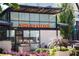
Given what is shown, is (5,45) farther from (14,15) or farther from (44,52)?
(44,52)

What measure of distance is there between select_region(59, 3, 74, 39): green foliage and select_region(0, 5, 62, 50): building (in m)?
0.07

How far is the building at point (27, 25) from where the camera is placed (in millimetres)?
3426

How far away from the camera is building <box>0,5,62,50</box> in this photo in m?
3.43

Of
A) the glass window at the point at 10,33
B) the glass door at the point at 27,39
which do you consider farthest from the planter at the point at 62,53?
the glass window at the point at 10,33

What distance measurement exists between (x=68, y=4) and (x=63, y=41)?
0.51 m

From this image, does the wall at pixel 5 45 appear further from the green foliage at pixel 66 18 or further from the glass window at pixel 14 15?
the green foliage at pixel 66 18

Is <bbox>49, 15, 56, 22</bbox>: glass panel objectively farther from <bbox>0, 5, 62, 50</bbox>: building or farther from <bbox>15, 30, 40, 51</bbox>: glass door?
<bbox>15, 30, 40, 51</bbox>: glass door

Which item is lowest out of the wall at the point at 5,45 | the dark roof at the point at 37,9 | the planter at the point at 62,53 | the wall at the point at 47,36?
the planter at the point at 62,53

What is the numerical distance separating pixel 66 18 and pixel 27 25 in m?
0.54

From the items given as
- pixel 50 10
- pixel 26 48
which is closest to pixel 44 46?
pixel 26 48

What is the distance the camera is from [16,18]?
3.44m

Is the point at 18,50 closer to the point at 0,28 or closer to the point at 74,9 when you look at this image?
the point at 0,28

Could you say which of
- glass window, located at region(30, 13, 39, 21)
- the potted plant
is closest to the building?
glass window, located at region(30, 13, 39, 21)

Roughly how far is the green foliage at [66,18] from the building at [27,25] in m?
0.07
